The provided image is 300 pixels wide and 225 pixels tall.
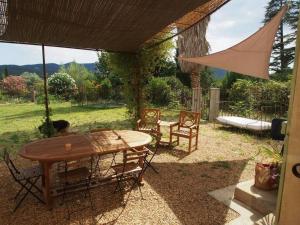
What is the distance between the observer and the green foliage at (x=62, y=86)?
16.5 m

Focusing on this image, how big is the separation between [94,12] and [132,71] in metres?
2.96

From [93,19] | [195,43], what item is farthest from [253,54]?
[195,43]

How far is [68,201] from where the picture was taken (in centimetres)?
351

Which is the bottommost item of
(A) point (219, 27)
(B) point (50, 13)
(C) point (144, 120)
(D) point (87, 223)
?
(D) point (87, 223)

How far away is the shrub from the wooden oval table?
15608mm

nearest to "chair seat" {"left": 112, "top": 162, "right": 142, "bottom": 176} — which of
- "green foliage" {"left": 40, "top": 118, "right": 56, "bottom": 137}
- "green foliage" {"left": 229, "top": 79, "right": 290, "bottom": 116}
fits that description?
"green foliage" {"left": 40, "top": 118, "right": 56, "bottom": 137}

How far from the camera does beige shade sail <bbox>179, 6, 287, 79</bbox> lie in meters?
4.21

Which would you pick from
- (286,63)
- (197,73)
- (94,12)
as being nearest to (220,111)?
(197,73)

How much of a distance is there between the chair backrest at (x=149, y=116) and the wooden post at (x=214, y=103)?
367 cm

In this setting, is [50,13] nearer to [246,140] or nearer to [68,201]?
[68,201]

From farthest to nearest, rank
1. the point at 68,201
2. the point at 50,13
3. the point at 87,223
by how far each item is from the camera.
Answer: the point at 50,13 < the point at 68,201 < the point at 87,223

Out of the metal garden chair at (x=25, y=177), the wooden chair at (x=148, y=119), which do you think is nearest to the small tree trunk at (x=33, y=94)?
the wooden chair at (x=148, y=119)

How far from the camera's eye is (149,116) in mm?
6656

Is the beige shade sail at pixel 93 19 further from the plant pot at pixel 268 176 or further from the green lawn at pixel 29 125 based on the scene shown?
the green lawn at pixel 29 125
